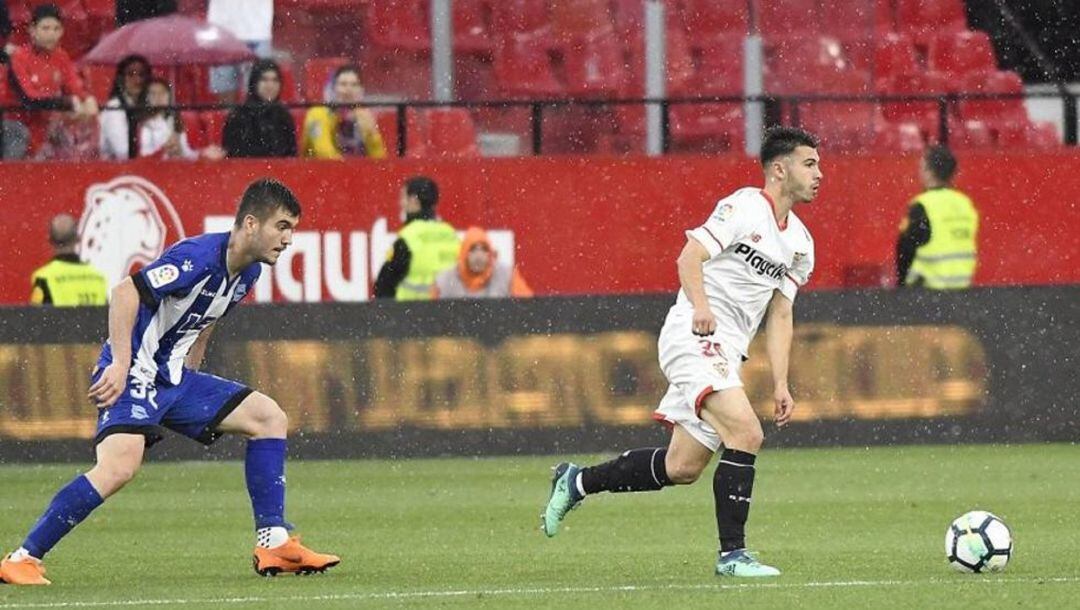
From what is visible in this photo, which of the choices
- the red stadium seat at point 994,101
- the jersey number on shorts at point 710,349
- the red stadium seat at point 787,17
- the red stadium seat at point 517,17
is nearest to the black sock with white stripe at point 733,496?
the jersey number on shorts at point 710,349

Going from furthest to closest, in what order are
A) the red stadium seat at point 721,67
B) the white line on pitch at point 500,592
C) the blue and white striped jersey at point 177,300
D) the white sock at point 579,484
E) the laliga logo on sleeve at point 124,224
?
the red stadium seat at point 721,67, the laliga logo on sleeve at point 124,224, the white sock at point 579,484, the blue and white striped jersey at point 177,300, the white line on pitch at point 500,592

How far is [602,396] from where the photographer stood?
15.9m

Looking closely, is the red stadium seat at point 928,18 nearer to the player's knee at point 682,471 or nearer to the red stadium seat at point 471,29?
the red stadium seat at point 471,29

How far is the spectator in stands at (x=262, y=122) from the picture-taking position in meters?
18.1

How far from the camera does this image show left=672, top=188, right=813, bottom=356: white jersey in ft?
30.9

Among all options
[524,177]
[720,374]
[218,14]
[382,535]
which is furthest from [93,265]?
[720,374]

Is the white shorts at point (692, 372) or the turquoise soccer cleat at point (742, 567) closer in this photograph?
the turquoise soccer cleat at point (742, 567)

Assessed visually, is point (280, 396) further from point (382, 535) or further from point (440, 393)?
point (382, 535)

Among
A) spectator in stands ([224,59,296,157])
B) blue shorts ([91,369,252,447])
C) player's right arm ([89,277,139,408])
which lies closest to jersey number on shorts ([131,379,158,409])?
blue shorts ([91,369,252,447])

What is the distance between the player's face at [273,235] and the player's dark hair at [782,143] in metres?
1.92

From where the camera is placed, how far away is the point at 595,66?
66.3 feet

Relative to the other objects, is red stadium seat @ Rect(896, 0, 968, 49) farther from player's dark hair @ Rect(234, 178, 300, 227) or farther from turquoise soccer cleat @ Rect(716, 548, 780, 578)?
player's dark hair @ Rect(234, 178, 300, 227)

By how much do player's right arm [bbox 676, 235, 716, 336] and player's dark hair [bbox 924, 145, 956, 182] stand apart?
8118 millimetres

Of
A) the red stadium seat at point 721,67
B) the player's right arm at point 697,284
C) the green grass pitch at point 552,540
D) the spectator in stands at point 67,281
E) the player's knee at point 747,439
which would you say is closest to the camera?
the green grass pitch at point 552,540
